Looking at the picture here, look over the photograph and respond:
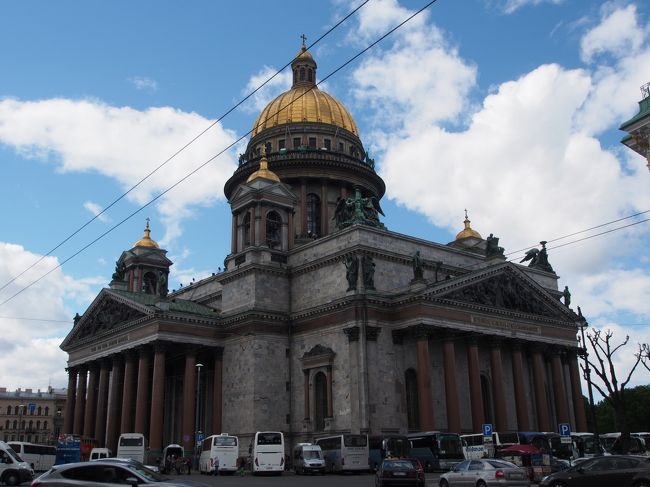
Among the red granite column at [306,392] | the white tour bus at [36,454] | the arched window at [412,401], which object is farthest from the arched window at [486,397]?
the white tour bus at [36,454]

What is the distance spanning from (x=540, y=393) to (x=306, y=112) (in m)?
34.8

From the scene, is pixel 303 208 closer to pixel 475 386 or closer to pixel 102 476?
pixel 475 386

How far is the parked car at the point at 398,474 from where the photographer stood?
28.7 m

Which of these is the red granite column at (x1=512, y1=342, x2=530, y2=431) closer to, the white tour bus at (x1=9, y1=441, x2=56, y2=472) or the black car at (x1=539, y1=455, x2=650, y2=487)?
the black car at (x1=539, y1=455, x2=650, y2=487)

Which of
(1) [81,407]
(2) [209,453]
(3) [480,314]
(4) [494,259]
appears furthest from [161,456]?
(4) [494,259]

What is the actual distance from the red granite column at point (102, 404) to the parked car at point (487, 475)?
39.8m

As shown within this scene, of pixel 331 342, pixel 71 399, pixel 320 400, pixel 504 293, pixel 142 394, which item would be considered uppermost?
pixel 504 293

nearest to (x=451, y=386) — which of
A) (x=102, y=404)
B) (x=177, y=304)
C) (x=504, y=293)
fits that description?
(x=504, y=293)

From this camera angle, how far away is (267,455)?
41531mm

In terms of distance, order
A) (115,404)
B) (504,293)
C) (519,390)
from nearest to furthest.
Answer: (519,390) → (504,293) → (115,404)

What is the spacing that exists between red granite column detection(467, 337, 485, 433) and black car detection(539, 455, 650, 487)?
25.5m

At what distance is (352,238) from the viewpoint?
169 ft

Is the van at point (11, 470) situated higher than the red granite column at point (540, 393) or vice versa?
the red granite column at point (540, 393)

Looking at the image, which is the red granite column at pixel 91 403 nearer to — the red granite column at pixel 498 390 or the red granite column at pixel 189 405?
the red granite column at pixel 189 405
